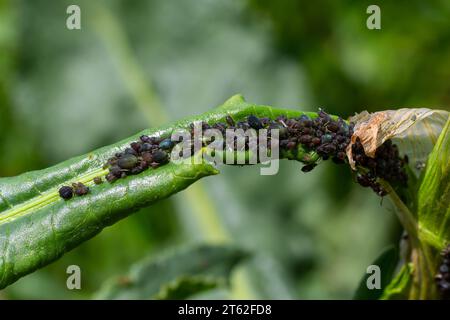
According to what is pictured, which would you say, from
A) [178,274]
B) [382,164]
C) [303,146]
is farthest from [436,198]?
[178,274]

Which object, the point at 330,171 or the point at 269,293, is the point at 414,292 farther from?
the point at 330,171

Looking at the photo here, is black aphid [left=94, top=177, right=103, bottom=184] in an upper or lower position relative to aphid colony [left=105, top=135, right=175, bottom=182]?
lower

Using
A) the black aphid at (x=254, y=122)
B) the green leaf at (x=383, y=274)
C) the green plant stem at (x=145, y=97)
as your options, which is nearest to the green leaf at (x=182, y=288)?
the green leaf at (x=383, y=274)

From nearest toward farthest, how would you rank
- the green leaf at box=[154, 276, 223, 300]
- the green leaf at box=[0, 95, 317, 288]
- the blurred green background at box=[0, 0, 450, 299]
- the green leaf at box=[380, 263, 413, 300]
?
the green leaf at box=[0, 95, 317, 288] → the green leaf at box=[380, 263, 413, 300] → the green leaf at box=[154, 276, 223, 300] → the blurred green background at box=[0, 0, 450, 299]

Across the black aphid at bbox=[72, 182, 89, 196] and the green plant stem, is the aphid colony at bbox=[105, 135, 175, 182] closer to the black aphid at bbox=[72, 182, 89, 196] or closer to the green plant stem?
the black aphid at bbox=[72, 182, 89, 196]

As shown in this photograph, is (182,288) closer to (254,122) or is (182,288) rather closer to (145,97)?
(254,122)

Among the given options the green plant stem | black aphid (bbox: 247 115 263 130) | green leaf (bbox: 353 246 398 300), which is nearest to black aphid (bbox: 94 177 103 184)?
black aphid (bbox: 247 115 263 130)
